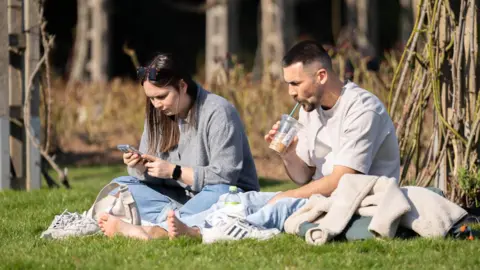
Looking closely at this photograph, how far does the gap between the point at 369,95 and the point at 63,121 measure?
8595 millimetres

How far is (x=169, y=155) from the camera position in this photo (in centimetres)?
595

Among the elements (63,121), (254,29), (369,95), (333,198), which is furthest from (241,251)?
(254,29)

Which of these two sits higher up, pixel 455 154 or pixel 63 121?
pixel 455 154

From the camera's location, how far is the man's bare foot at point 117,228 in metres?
5.25

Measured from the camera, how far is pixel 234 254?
468cm

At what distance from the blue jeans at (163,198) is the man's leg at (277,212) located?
0.43 meters

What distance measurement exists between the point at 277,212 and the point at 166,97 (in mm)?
972

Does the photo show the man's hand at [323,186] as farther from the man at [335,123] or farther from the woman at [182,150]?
the woman at [182,150]

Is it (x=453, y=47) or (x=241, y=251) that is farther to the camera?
(x=453, y=47)

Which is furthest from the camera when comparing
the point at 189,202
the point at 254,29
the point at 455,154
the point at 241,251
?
the point at 254,29

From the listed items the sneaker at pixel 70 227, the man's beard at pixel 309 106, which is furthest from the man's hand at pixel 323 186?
the sneaker at pixel 70 227

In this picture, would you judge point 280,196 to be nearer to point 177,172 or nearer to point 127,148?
point 177,172

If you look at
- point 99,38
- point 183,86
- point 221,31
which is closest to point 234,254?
point 183,86

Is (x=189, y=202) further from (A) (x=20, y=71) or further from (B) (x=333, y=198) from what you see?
(A) (x=20, y=71)
